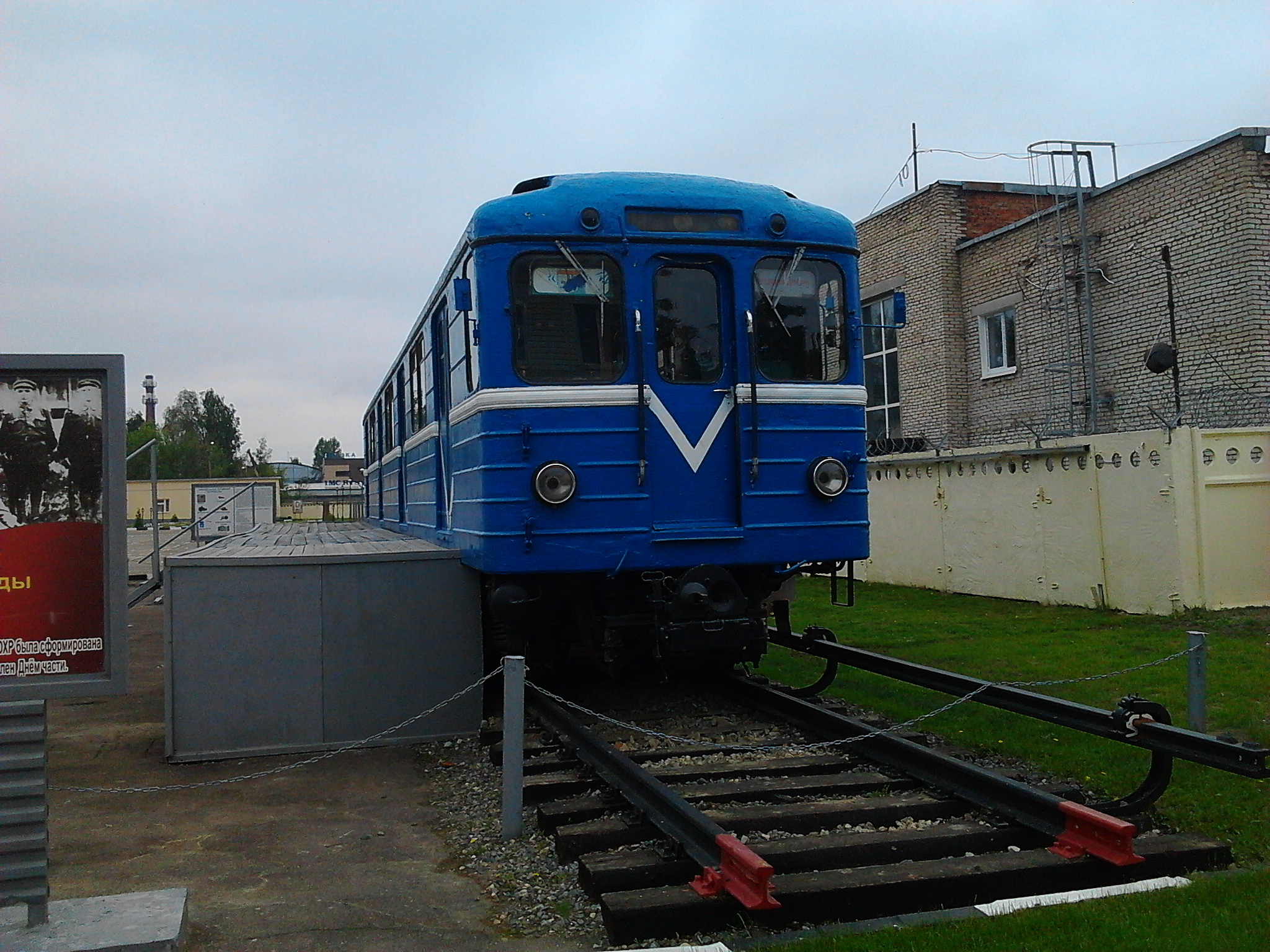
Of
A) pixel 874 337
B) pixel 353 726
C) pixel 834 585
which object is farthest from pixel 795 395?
pixel 874 337

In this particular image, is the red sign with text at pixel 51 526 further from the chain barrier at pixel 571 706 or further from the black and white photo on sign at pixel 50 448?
the chain barrier at pixel 571 706

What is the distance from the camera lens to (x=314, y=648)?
25.4ft

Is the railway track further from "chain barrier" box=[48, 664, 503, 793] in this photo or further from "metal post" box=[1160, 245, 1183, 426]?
"metal post" box=[1160, 245, 1183, 426]

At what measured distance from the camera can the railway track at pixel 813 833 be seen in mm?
4430

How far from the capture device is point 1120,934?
4098mm

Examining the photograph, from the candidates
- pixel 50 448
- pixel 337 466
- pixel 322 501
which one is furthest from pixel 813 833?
pixel 337 466

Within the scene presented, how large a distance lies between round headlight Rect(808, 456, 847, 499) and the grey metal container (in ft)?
8.40

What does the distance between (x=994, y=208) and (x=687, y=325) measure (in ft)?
48.3

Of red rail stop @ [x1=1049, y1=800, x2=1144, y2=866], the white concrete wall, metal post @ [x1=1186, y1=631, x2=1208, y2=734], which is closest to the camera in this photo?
red rail stop @ [x1=1049, y1=800, x2=1144, y2=866]

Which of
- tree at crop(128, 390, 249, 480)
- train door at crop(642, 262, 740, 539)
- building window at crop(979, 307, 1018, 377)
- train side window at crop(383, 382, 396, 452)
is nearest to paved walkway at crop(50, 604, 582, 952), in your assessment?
train door at crop(642, 262, 740, 539)

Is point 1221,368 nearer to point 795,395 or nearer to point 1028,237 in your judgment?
point 1028,237

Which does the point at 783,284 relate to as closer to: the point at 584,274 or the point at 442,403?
the point at 584,274

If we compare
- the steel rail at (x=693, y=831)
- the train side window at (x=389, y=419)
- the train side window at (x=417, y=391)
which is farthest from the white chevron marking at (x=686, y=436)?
the train side window at (x=389, y=419)

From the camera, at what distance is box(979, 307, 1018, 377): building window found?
61.4 feet
